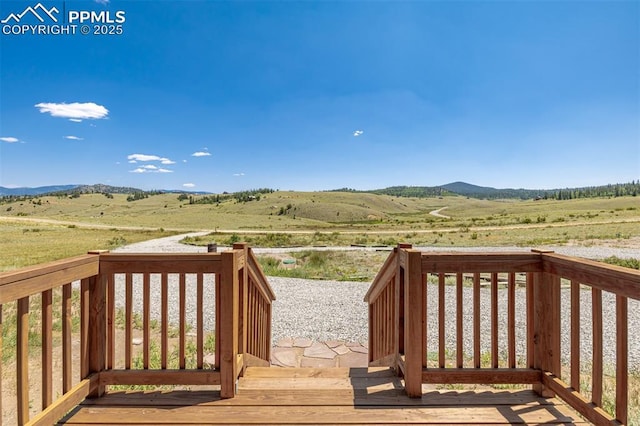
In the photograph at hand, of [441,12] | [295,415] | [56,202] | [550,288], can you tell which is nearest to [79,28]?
[295,415]

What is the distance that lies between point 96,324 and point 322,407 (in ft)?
5.87

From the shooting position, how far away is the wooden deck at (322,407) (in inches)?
84.0

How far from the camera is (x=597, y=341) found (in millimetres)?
1938

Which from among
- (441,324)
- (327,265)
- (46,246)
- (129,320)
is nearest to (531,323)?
(441,324)

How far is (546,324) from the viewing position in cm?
248

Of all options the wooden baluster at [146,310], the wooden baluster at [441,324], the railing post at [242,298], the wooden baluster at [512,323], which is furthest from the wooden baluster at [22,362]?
the wooden baluster at [512,323]

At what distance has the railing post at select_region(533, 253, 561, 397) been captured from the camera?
244 centimetres

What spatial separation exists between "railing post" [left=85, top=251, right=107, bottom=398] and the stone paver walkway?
7.74ft

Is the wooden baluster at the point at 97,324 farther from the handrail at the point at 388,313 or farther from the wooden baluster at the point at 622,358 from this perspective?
the wooden baluster at the point at 622,358

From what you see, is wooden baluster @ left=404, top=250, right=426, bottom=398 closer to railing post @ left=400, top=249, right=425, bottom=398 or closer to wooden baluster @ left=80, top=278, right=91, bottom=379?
railing post @ left=400, top=249, right=425, bottom=398

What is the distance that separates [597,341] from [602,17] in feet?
40.1

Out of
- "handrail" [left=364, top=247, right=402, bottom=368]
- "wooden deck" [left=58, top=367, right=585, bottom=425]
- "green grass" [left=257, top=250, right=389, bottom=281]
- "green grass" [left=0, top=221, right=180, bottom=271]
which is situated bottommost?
"green grass" [left=257, top=250, right=389, bottom=281]

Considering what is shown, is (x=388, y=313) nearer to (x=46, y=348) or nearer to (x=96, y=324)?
(x=96, y=324)

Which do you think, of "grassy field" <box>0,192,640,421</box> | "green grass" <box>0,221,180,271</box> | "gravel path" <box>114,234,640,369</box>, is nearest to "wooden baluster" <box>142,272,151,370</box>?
"gravel path" <box>114,234,640,369</box>
